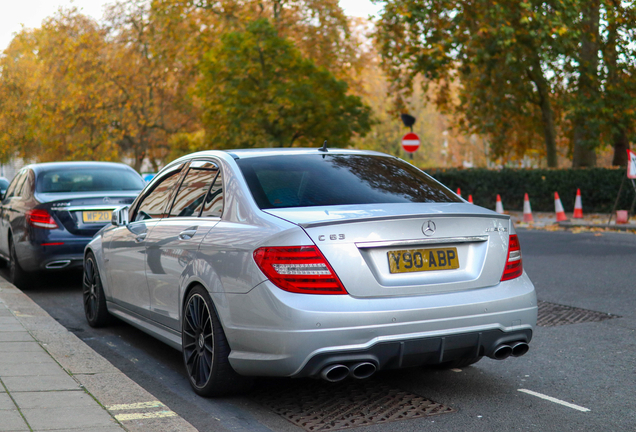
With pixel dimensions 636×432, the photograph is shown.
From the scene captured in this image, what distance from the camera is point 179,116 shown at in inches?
1833

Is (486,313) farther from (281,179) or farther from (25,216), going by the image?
(25,216)

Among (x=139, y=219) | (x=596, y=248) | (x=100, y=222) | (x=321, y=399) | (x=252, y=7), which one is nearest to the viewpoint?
(x=321, y=399)

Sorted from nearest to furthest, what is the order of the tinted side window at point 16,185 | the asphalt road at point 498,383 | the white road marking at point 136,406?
the asphalt road at point 498,383
the white road marking at point 136,406
the tinted side window at point 16,185

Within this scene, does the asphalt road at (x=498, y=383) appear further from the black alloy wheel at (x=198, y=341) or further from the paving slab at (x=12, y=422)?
the paving slab at (x=12, y=422)

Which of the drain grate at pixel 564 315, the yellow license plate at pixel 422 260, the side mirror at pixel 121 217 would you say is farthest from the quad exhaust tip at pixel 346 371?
the drain grate at pixel 564 315

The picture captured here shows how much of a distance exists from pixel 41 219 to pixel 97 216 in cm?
67

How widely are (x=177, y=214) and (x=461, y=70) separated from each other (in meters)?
21.5

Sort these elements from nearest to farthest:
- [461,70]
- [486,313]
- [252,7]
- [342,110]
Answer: [486,313] → [461,70] → [342,110] → [252,7]

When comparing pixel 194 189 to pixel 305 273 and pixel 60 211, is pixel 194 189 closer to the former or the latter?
pixel 305 273

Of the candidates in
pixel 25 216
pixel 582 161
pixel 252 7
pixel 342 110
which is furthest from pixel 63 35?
pixel 25 216

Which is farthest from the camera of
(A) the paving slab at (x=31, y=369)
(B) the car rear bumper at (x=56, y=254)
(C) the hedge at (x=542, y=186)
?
(C) the hedge at (x=542, y=186)

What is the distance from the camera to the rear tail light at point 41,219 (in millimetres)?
9141

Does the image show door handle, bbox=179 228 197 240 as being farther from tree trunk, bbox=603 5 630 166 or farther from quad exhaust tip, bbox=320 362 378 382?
tree trunk, bbox=603 5 630 166

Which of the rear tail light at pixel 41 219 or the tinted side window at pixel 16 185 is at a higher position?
the tinted side window at pixel 16 185
